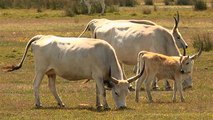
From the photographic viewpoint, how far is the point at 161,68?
61.0 ft

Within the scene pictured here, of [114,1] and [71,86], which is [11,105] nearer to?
[71,86]

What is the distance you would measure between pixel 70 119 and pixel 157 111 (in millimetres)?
2209

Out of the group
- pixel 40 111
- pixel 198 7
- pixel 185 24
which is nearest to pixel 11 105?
pixel 40 111

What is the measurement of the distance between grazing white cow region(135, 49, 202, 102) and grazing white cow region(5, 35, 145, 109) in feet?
5.17

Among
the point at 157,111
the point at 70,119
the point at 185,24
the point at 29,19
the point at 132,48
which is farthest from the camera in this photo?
the point at 29,19

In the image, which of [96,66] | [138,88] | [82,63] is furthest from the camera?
[138,88]

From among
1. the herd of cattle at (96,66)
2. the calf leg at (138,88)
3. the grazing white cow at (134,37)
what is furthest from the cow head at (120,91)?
the grazing white cow at (134,37)

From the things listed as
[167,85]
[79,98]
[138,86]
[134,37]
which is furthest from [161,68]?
[134,37]

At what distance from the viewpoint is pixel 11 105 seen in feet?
57.8

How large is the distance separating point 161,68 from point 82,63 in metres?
2.39

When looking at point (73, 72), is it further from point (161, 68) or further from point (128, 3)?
point (128, 3)

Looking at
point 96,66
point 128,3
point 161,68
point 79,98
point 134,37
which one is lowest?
point 128,3

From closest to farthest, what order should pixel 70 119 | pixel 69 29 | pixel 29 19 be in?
1. pixel 70 119
2. pixel 69 29
3. pixel 29 19

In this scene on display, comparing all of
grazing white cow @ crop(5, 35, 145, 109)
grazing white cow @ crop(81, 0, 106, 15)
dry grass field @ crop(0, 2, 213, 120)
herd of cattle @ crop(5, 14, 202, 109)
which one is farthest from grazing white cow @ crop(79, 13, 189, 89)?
grazing white cow @ crop(81, 0, 106, 15)
